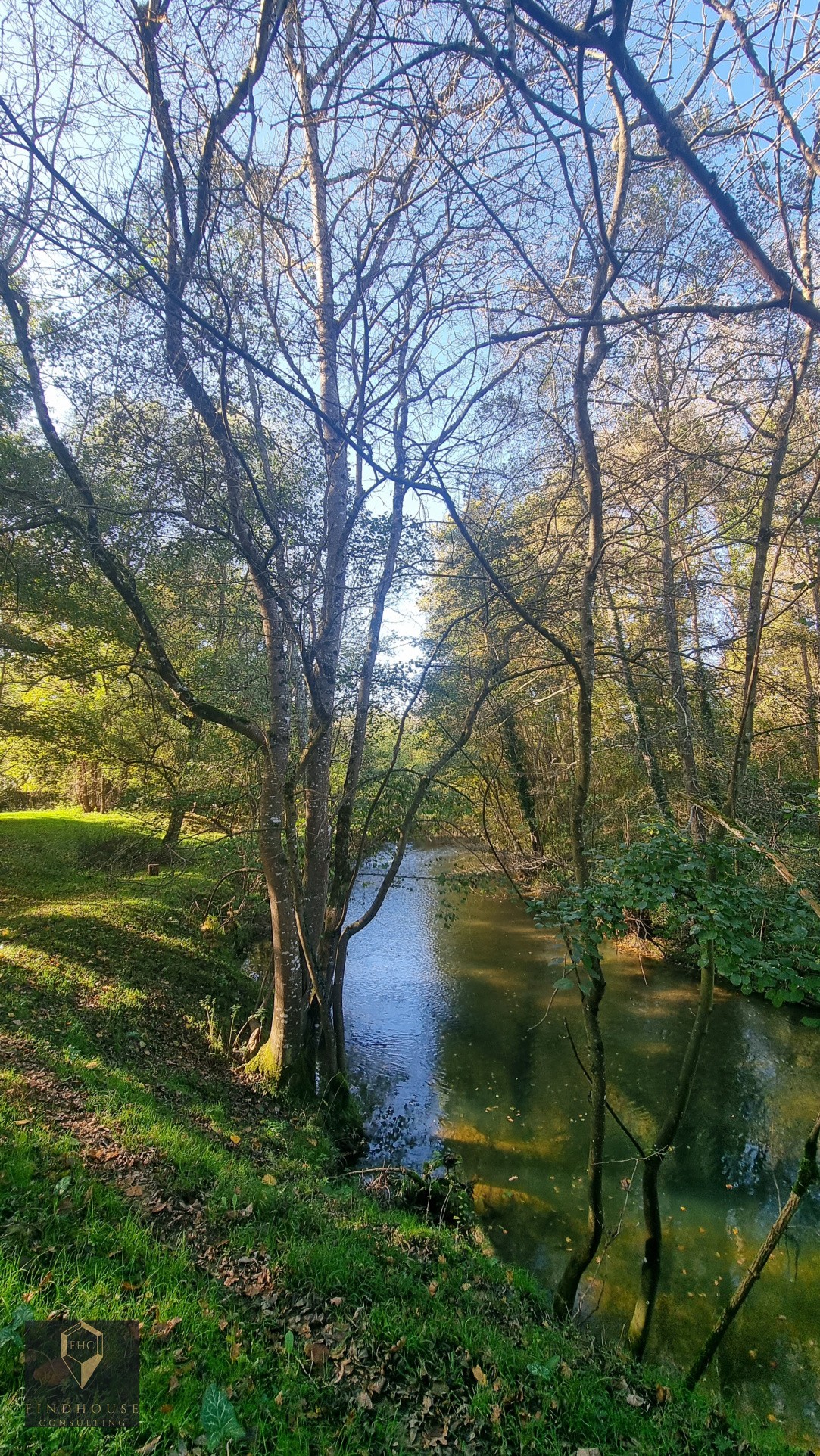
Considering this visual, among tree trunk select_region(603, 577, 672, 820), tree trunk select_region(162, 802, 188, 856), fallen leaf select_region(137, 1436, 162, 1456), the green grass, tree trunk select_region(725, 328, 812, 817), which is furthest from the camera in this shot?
tree trunk select_region(162, 802, 188, 856)

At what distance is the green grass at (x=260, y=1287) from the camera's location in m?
2.28

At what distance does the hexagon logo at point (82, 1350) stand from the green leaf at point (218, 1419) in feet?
1.45

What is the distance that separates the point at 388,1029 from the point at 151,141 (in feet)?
31.4

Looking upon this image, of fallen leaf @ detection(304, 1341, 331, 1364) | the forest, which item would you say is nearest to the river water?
the forest

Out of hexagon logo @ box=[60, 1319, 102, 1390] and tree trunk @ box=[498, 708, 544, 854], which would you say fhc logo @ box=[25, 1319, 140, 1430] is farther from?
tree trunk @ box=[498, 708, 544, 854]

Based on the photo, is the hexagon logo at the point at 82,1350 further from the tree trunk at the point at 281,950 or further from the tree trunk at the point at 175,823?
the tree trunk at the point at 175,823

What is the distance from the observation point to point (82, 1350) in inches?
84.4

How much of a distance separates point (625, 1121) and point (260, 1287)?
4.83m

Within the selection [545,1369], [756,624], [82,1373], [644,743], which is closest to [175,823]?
[644,743]

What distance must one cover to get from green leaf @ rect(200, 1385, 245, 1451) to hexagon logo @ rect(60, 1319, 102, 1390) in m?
0.44

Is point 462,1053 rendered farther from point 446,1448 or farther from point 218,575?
point 218,575

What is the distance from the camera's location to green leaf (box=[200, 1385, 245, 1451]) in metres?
2.04

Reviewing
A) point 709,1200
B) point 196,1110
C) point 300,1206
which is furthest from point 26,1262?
point 709,1200

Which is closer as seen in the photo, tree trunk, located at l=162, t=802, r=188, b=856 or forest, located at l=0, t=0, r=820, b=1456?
forest, located at l=0, t=0, r=820, b=1456
